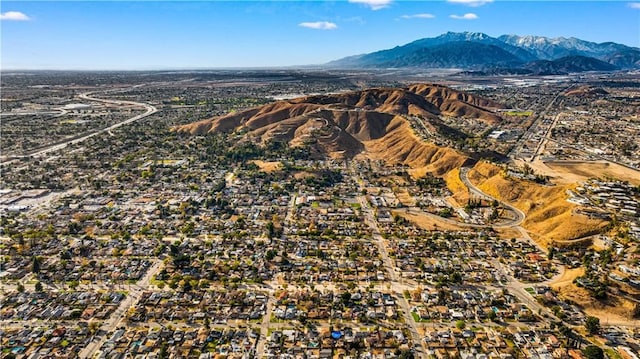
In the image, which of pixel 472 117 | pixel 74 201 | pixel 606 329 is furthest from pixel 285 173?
pixel 472 117

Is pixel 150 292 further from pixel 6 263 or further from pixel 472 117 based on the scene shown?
pixel 472 117

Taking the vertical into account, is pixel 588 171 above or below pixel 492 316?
above

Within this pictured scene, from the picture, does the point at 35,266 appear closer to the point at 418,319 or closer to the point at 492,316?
the point at 418,319

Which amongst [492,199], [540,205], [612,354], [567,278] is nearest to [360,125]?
[492,199]

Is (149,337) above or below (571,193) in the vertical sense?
below

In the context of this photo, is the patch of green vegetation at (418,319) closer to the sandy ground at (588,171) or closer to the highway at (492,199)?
the highway at (492,199)

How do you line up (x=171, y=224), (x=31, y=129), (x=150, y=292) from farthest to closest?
(x=31, y=129) → (x=171, y=224) → (x=150, y=292)

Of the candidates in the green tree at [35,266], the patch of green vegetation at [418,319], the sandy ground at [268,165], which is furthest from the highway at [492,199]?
the green tree at [35,266]
